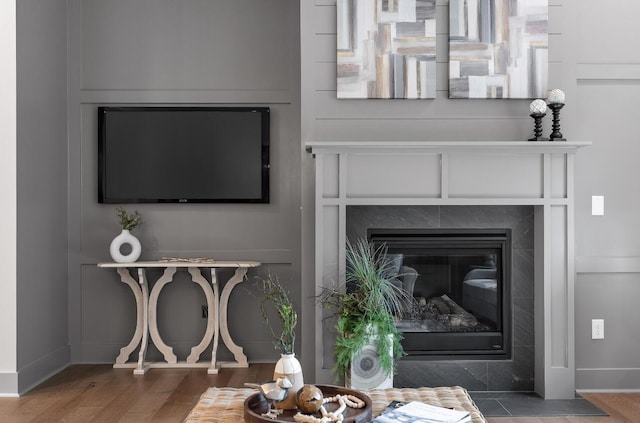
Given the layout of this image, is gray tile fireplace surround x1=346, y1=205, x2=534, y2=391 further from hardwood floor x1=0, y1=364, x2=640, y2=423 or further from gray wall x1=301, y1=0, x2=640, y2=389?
hardwood floor x1=0, y1=364, x2=640, y2=423

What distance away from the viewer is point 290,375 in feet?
7.36

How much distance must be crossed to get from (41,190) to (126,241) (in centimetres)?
65

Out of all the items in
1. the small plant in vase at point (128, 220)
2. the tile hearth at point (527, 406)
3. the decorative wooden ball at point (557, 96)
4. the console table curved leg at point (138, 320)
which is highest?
the decorative wooden ball at point (557, 96)

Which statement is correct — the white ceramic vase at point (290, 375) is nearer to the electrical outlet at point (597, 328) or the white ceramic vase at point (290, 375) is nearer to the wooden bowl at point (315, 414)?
the wooden bowl at point (315, 414)

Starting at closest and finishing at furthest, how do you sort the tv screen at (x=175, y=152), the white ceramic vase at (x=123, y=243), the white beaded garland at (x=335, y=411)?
the white beaded garland at (x=335, y=411) < the white ceramic vase at (x=123, y=243) < the tv screen at (x=175, y=152)

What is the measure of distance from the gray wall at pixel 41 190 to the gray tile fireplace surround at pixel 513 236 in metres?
2.02

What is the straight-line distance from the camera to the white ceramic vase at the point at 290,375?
2223 mm

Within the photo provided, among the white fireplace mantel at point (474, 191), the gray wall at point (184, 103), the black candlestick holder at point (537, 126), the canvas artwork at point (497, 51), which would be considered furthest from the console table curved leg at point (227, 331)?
the black candlestick holder at point (537, 126)

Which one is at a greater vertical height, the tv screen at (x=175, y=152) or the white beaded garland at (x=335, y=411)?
the tv screen at (x=175, y=152)

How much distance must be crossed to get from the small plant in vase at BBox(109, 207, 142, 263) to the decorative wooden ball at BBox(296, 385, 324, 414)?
2.61m

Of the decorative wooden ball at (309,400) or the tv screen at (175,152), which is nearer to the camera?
the decorative wooden ball at (309,400)

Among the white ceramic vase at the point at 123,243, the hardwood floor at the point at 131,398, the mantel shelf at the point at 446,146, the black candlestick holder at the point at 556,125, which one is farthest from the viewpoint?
the white ceramic vase at the point at 123,243

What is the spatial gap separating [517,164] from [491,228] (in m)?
0.43

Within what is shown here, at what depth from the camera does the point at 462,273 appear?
3.92 meters
